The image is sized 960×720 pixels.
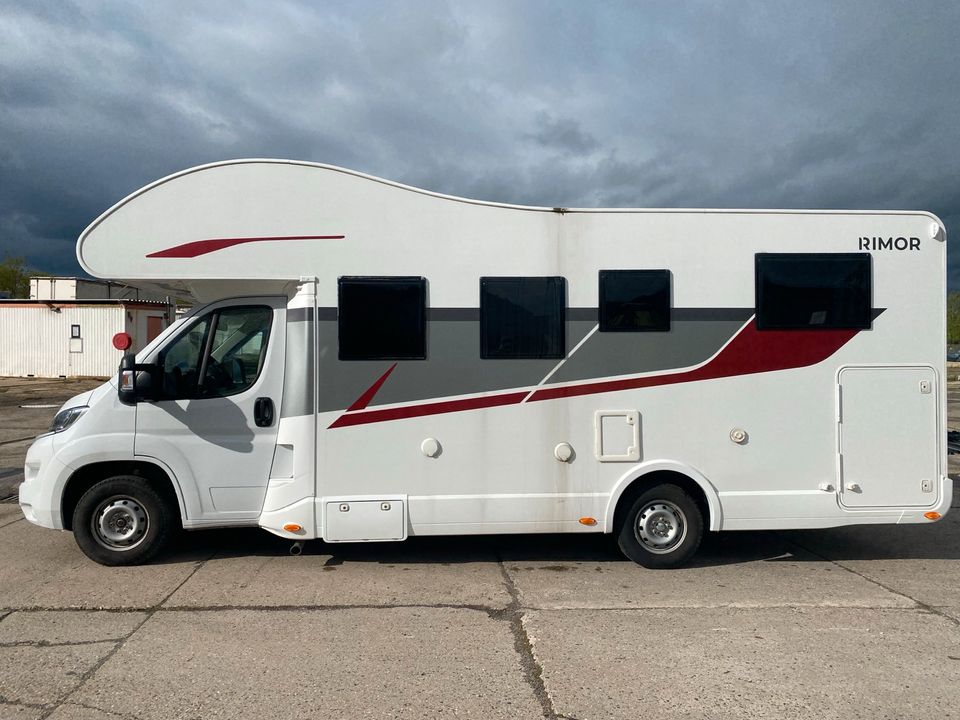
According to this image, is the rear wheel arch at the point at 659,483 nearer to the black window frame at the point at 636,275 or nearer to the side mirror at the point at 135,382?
the black window frame at the point at 636,275

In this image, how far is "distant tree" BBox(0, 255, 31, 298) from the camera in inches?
2421

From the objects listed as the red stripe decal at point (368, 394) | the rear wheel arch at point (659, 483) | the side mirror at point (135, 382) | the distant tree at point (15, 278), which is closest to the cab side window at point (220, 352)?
the side mirror at point (135, 382)

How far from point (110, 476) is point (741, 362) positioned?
5109mm

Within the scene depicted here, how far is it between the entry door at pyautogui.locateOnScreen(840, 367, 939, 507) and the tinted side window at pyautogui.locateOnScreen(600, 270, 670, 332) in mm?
1576

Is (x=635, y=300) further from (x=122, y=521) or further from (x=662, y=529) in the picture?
(x=122, y=521)

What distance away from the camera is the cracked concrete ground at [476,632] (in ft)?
12.4

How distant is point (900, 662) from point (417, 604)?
3.03 m

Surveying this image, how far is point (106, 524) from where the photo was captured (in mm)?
5801

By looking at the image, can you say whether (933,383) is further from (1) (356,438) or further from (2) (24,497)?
(2) (24,497)

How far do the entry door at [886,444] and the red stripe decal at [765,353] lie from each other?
0.94ft

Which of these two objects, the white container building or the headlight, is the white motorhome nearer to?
the headlight

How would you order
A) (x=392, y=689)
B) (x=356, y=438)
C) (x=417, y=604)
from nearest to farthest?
(x=392, y=689) < (x=417, y=604) < (x=356, y=438)

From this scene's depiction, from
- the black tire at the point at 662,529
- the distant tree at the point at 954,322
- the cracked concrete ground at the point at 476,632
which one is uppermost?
the distant tree at the point at 954,322

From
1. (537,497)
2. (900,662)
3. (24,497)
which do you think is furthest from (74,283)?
(900,662)
